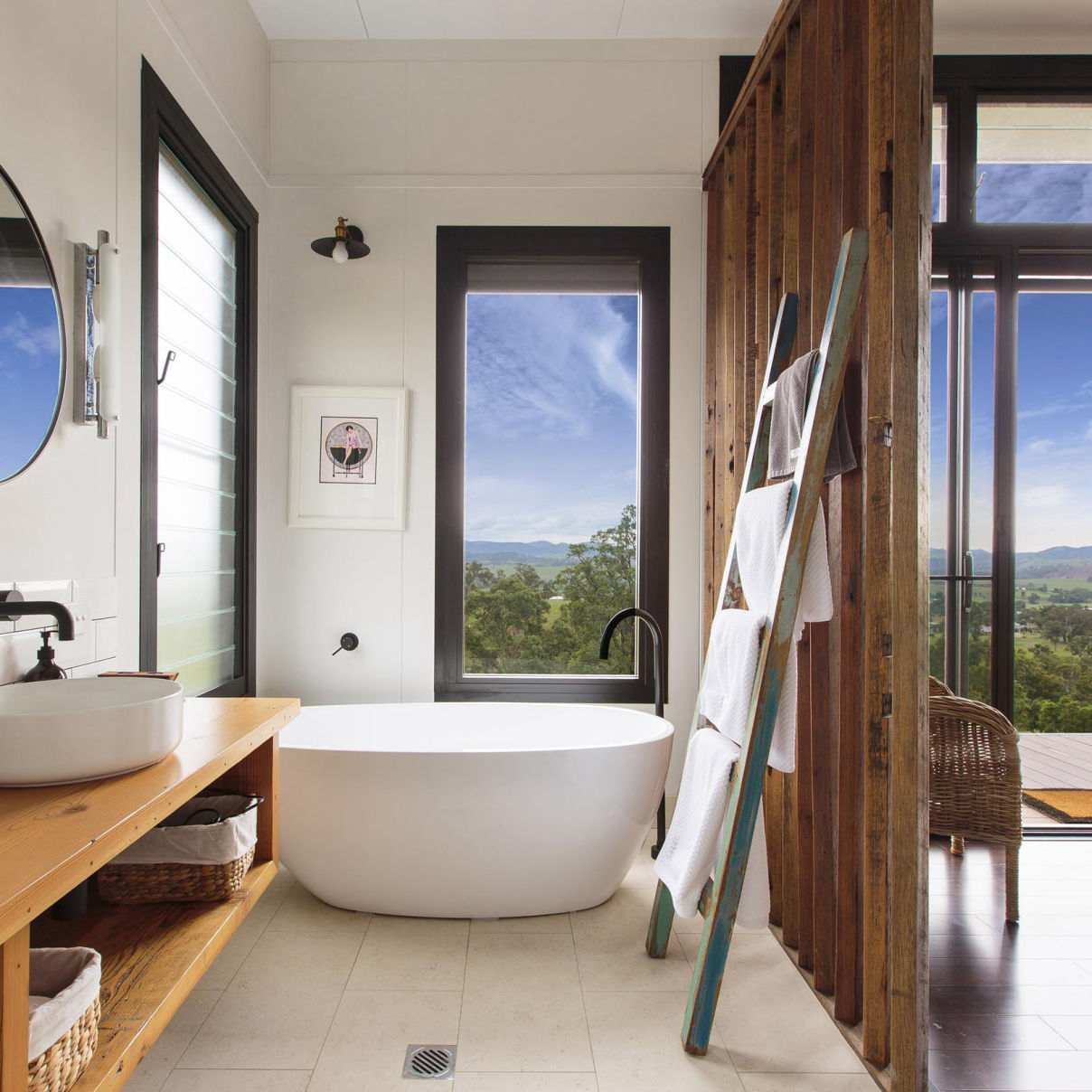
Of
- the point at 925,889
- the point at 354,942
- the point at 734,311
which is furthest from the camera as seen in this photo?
the point at 734,311

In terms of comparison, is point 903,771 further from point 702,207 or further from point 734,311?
point 702,207

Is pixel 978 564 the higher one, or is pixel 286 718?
pixel 978 564

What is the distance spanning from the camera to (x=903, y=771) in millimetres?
1527

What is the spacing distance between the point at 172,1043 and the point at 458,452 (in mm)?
2142

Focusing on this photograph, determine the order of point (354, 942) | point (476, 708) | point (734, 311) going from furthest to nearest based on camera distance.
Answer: point (476, 708) → point (734, 311) → point (354, 942)

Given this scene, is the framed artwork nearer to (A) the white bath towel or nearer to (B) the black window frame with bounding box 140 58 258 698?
(B) the black window frame with bounding box 140 58 258 698

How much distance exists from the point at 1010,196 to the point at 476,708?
2.86m

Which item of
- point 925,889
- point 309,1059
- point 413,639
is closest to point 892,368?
point 925,889

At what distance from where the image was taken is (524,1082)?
1625mm

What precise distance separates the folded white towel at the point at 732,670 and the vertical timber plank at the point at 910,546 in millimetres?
330

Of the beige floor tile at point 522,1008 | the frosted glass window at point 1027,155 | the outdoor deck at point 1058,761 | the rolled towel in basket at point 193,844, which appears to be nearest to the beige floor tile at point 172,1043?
the rolled towel in basket at point 193,844

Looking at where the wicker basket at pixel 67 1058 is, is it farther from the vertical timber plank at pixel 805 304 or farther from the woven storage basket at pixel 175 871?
the vertical timber plank at pixel 805 304

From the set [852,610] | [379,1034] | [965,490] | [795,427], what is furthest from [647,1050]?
[965,490]

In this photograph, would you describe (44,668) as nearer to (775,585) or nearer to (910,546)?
(775,585)
